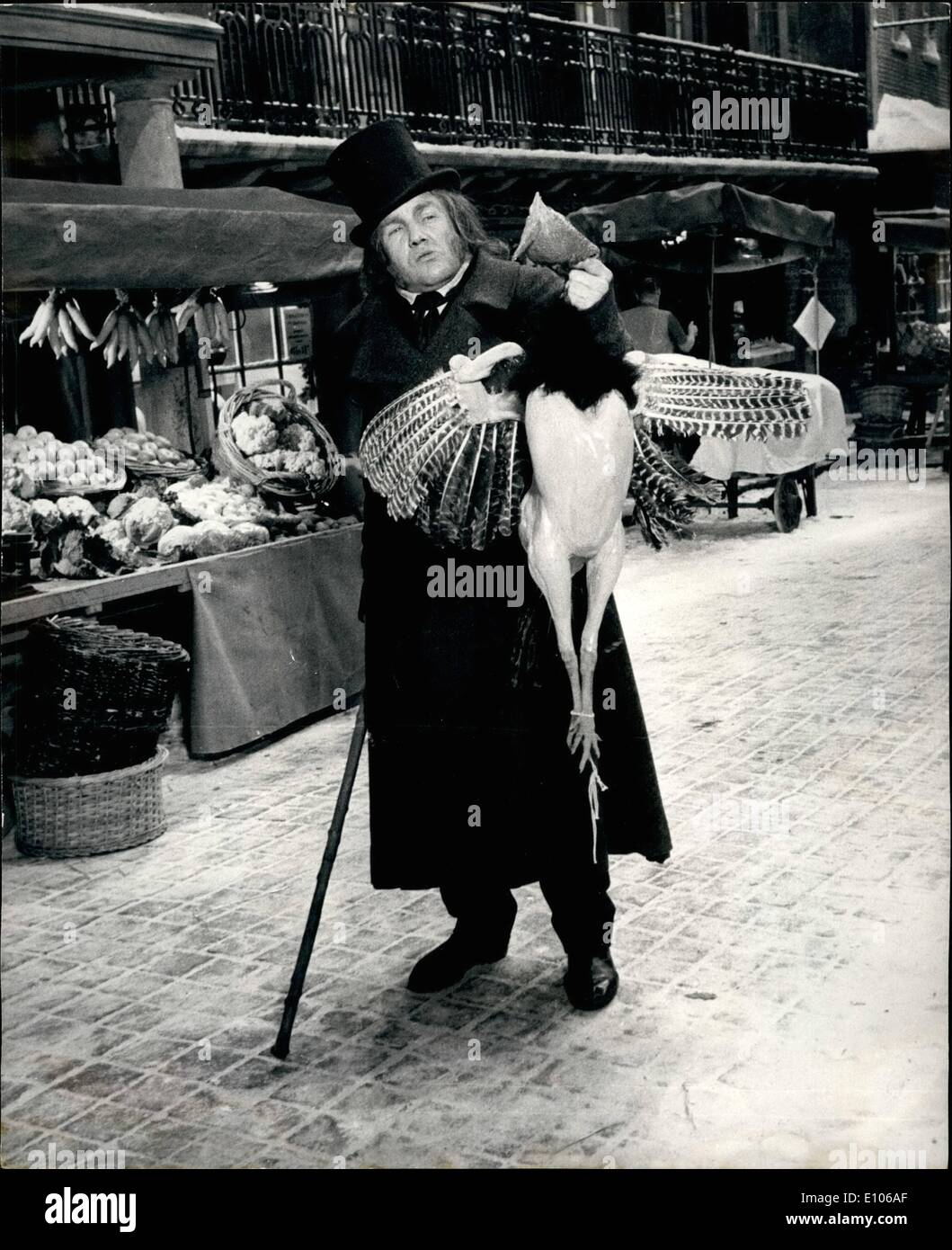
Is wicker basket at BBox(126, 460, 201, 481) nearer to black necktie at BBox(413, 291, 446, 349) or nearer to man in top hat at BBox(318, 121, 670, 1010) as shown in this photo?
man in top hat at BBox(318, 121, 670, 1010)

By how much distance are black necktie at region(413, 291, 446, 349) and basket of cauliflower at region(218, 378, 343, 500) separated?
11.2ft

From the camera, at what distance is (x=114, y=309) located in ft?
19.5

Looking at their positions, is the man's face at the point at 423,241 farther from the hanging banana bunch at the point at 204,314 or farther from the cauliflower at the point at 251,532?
the hanging banana bunch at the point at 204,314

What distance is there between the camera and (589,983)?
331cm

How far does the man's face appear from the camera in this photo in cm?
292

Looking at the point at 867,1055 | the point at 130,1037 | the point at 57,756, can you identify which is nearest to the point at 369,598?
the point at 130,1037

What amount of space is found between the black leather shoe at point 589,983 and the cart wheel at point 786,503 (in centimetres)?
137

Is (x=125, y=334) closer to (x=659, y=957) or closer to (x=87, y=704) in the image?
(x=87, y=704)

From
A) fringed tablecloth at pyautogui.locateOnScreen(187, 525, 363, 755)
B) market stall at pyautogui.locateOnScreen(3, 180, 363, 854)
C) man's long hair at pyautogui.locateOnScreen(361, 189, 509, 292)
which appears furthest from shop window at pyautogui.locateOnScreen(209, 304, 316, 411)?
man's long hair at pyautogui.locateOnScreen(361, 189, 509, 292)

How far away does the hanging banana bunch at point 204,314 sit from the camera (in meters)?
6.11

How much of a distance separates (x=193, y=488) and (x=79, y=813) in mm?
2045
